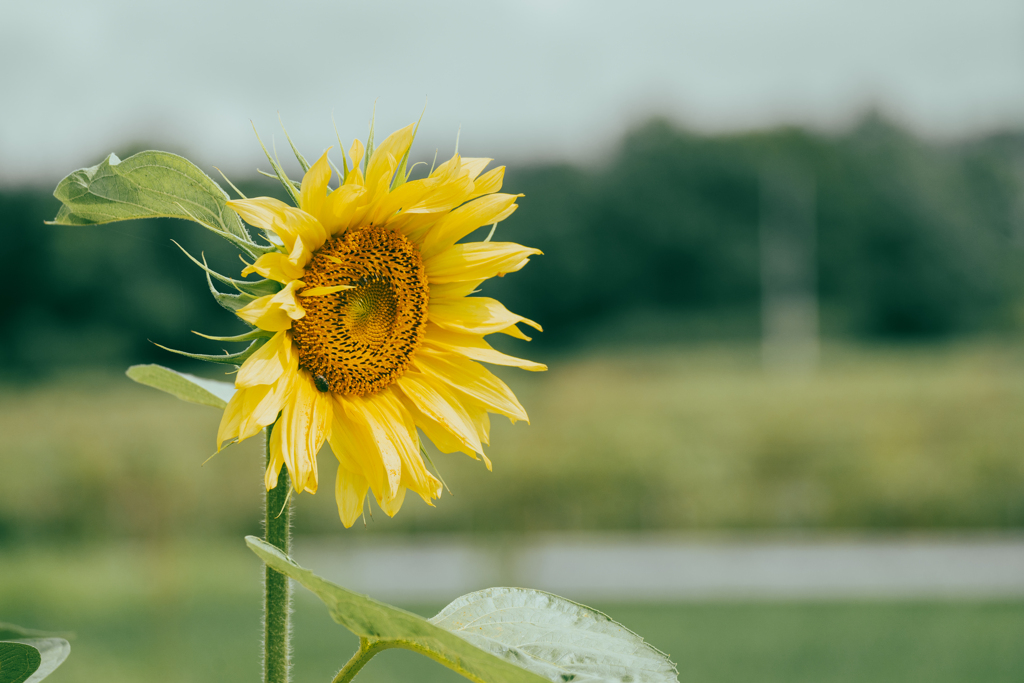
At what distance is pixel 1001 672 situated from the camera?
17.1 feet

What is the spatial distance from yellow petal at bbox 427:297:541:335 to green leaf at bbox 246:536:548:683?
0.23 meters

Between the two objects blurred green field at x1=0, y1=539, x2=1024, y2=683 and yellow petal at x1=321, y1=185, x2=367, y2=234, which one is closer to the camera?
yellow petal at x1=321, y1=185, x2=367, y2=234

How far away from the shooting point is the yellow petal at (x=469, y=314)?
59 cm

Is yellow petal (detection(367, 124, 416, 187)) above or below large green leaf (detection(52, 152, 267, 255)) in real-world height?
above

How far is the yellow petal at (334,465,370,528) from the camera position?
1.86 feet

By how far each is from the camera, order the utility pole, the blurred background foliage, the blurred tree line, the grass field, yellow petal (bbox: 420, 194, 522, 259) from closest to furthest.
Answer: yellow petal (bbox: 420, 194, 522, 259), the grass field, the blurred background foliage, the blurred tree line, the utility pole

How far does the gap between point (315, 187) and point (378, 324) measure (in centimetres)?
12

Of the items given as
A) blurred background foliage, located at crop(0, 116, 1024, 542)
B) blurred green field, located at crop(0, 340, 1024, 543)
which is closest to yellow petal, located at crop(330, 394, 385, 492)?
blurred background foliage, located at crop(0, 116, 1024, 542)

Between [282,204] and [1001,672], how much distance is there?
5.97m

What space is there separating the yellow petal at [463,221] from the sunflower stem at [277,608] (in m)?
0.22

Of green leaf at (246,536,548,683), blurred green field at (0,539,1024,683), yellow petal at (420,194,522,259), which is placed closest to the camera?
green leaf at (246,536,548,683)

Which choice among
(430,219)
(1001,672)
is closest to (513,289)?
(1001,672)

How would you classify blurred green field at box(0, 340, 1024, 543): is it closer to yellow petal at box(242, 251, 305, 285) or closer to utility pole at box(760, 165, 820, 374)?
yellow petal at box(242, 251, 305, 285)

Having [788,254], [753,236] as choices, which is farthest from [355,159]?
[753,236]
